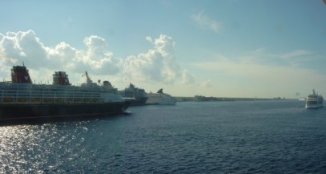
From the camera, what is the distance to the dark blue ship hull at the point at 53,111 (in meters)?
105

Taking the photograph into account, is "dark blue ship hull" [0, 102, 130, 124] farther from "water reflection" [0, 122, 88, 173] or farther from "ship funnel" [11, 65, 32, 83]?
"water reflection" [0, 122, 88, 173]

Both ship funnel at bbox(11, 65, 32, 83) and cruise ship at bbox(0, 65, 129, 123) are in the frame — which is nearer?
cruise ship at bbox(0, 65, 129, 123)

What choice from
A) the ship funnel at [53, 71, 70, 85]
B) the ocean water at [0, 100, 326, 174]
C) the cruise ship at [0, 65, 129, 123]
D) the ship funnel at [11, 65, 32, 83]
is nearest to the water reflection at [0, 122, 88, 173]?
the ocean water at [0, 100, 326, 174]

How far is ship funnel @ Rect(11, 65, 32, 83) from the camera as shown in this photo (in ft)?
405

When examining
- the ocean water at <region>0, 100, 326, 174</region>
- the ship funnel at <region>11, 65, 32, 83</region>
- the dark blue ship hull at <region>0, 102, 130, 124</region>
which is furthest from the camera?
the ship funnel at <region>11, 65, 32, 83</region>

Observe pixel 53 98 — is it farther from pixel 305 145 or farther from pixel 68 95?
pixel 305 145

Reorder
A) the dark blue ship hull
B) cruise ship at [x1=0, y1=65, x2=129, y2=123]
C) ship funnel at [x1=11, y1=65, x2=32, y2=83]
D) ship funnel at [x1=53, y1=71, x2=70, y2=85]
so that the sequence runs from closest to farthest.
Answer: the dark blue ship hull < cruise ship at [x1=0, y1=65, x2=129, y2=123] < ship funnel at [x1=11, y1=65, x2=32, y2=83] < ship funnel at [x1=53, y1=71, x2=70, y2=85]

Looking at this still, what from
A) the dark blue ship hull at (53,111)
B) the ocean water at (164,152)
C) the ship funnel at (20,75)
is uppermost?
the ship funnel at (20,75)

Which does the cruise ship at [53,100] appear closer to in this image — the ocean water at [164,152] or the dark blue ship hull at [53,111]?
the dark blue ship hull at [53,111]

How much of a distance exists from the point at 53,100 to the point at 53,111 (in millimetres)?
9381

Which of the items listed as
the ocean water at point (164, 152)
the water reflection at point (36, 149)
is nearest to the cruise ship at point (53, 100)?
the water reflection at point (36, 149)

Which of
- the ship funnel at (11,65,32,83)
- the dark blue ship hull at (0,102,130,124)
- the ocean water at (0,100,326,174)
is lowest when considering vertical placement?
the ocean water at (0,100,326,174)

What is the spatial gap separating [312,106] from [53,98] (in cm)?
13138

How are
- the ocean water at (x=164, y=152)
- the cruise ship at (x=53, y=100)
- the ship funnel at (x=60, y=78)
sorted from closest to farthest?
1. the ocean water at (x=164, y=152)
2. the cruise ship at (x=53, y=100)
3. the ship funnel at (x=60, y=78)
